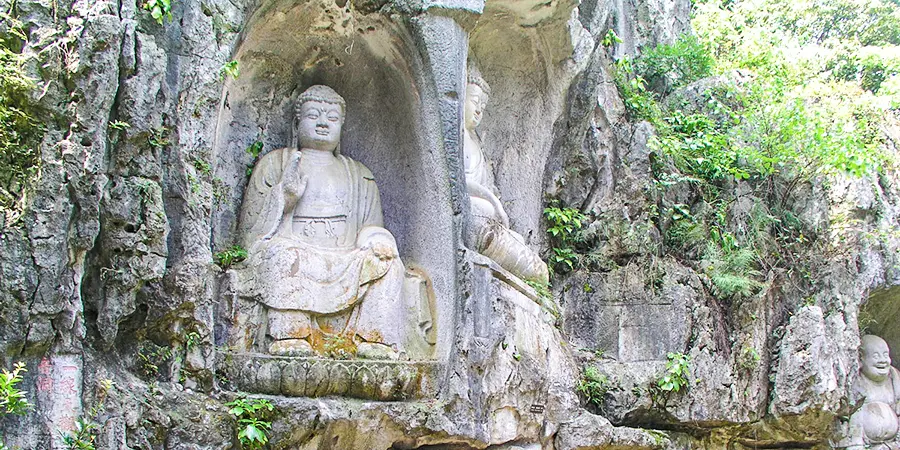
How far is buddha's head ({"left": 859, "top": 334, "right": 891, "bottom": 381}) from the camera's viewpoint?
1035 centimetres

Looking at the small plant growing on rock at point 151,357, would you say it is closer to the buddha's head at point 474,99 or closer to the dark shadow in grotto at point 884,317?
the buddha's head at point 474,99

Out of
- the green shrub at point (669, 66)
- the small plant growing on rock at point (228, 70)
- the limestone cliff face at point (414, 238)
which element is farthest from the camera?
the green shrub at point (669, 66)

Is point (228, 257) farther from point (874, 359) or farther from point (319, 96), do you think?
point (874, 359)

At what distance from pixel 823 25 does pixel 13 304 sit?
1419 cm

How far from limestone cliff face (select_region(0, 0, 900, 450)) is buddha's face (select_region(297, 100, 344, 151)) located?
283 mm

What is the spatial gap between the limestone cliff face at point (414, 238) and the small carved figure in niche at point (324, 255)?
236mm

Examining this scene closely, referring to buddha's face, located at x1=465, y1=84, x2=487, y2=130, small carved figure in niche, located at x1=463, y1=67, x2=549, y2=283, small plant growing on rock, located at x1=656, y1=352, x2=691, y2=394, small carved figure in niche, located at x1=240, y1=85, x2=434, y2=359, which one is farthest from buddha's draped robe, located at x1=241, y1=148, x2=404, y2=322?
small plant growing on rock, located at x1=656, y1=352, x2=691, y2=394

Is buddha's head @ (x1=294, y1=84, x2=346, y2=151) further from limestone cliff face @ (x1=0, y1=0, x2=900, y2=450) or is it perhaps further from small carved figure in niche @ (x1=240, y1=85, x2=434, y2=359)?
limestone cliff face @ (x1=0, y1=0, x2=900, y2=450)

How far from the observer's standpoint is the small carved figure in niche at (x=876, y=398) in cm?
1012

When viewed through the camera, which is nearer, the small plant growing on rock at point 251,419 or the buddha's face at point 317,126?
the small plant growing on rock at point 251,419

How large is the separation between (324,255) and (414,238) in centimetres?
82

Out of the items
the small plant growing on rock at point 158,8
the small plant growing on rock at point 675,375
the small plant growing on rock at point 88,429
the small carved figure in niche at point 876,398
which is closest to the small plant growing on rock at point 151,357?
the small plant growing on rock at point 88,429

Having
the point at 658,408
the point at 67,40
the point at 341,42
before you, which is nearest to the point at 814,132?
the point at 658,408

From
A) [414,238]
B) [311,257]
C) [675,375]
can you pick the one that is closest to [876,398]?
[675,375]
